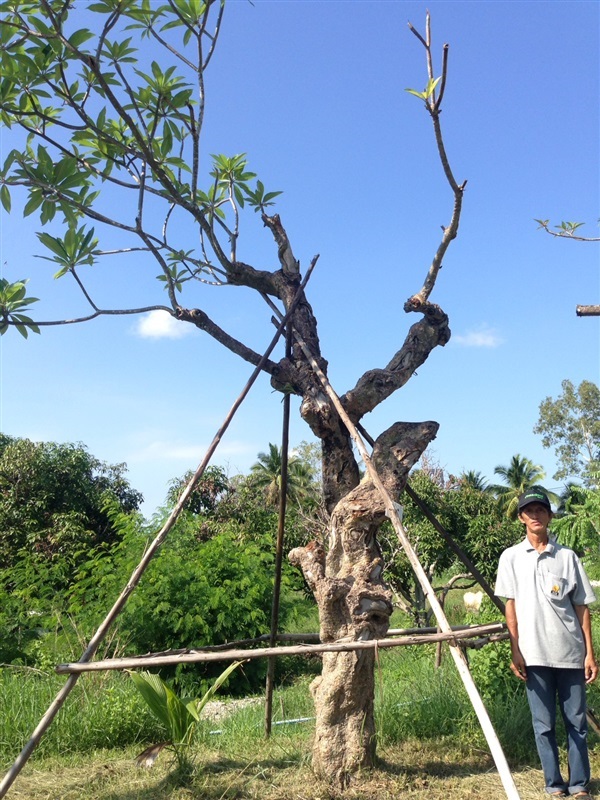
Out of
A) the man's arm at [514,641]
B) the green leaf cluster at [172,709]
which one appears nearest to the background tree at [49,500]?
the green leaf cluster at [172,709]

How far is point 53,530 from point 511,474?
14561 millimetres

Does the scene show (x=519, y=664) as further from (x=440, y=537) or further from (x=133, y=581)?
(x=440, y=537)

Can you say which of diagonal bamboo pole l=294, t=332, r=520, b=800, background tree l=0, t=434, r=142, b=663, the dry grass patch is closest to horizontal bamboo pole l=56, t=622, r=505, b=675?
diagonal bamboo pole l=294, t=332, r=520, b=800

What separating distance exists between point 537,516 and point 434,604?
29.5 inches

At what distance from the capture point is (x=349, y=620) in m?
3.10

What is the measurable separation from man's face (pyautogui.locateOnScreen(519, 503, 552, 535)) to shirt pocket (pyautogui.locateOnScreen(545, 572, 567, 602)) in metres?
0.21

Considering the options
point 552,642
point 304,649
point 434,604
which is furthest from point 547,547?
point 304,649

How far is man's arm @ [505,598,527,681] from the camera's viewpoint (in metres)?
3.00

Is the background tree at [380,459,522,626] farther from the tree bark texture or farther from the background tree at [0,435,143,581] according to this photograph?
the tree bark texture

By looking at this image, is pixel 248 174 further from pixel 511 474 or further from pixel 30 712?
pixel 511 474

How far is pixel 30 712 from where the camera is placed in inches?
159

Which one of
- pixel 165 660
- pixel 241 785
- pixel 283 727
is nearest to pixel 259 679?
pixel 283 727

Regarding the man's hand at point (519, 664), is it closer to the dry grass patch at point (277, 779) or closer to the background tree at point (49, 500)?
the dry grass patch at point (277, 779)

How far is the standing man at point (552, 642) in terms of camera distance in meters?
2.90
